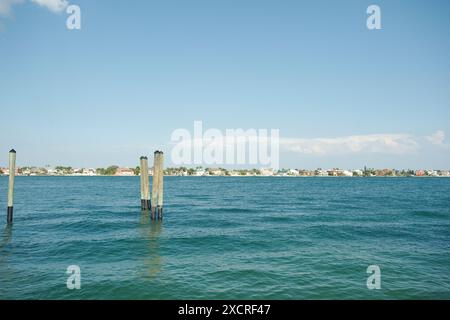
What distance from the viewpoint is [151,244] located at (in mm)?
20031

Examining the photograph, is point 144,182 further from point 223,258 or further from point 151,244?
point 223,258

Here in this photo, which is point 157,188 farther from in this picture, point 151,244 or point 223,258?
point 223,258

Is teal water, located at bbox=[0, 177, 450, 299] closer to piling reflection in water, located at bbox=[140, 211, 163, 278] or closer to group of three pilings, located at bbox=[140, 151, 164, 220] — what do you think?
piling reflection in water, located at bbox=[140, 211, 163, 278]

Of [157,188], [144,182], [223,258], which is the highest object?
[144,182]

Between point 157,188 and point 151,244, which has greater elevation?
point 157,188

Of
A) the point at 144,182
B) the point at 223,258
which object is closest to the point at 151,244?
the point at 223,258

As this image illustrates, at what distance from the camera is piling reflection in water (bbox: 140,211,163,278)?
48.5 ft

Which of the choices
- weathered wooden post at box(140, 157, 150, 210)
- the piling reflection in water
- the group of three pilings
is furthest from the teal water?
weathered wooden post at box(140, 157, 150, 210)

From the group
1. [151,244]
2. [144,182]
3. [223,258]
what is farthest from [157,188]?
[223,258]

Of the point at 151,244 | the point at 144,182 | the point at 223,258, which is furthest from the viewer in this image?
the point at 144,182

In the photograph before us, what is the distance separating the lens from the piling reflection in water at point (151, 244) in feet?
48.5

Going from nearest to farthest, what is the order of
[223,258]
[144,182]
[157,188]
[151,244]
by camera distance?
[223,258] < [151,244] < [157,188] < [144,182]

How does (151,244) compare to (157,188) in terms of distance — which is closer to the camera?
(151,244)

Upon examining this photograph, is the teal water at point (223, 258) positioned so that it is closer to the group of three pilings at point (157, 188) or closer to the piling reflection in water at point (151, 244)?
the piling reflection in water at point (151, 244)
